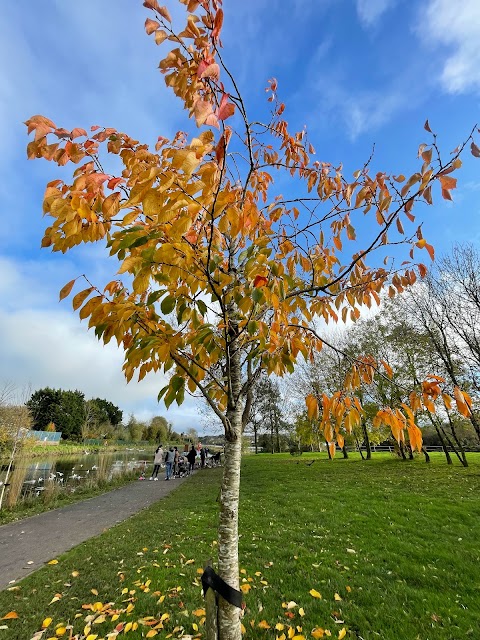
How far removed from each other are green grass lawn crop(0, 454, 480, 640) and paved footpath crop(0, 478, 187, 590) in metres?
0.55

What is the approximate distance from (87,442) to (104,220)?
6353cm

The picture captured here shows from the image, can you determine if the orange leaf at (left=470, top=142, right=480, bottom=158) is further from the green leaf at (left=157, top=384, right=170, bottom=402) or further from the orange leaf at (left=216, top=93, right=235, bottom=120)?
the green leaf at (left=157, top=384, right=170, bottom=402)

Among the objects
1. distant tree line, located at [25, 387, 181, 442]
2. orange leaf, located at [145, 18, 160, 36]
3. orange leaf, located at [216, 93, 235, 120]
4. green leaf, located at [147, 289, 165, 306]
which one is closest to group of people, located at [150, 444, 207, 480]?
green leaf, located at [147, 289, 165, 306]

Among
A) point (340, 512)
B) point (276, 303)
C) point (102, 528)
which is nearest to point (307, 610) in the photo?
point (276, 303)

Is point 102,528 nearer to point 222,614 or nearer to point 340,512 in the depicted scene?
point 340,512

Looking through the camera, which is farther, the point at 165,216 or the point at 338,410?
the point at 338,410

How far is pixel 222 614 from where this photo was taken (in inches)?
76.6

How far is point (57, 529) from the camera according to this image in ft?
27.3

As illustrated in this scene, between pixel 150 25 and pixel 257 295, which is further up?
pixel 150 25

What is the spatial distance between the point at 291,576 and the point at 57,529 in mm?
6861

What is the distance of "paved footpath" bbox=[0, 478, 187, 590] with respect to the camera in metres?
5.98

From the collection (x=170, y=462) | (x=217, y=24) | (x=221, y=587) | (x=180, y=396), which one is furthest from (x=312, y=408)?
(x=170, y=462)

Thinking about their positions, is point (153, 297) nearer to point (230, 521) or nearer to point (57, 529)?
point (230, 521)

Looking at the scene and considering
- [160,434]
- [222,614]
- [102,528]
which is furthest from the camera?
[160,434]
